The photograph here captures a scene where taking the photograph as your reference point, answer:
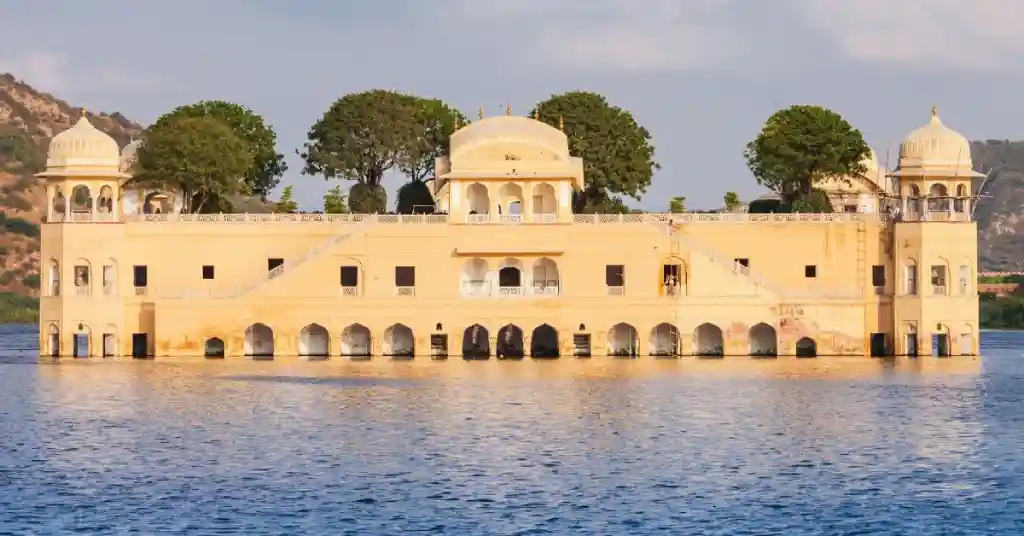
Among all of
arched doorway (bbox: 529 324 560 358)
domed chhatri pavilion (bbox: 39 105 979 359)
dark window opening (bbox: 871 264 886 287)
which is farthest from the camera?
arched doorway (bbox: 529 324 560 358)

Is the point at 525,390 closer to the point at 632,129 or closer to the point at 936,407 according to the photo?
the point at 936,407

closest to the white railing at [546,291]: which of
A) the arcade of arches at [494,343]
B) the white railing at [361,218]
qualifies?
the arcade of arches at [494,343]

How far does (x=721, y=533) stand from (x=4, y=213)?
118m

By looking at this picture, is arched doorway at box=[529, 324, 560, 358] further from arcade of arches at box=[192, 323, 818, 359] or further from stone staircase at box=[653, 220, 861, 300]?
stone staircase at box=[653, 220, 861, 300]

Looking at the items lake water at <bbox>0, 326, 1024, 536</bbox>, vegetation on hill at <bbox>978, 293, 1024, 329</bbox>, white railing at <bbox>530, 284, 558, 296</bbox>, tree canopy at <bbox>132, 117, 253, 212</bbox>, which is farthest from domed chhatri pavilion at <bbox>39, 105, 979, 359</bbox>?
vegetation on hill at <bbox>978, 293, 1024, 329</bbox>

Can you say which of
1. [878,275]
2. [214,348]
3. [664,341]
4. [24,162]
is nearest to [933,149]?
[878,275]

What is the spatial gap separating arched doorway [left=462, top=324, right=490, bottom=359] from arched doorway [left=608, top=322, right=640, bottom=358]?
4714mm

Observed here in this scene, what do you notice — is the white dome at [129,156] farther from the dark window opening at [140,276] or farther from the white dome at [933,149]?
the white dome at [933,149]

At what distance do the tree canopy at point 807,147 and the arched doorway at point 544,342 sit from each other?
40.2ft

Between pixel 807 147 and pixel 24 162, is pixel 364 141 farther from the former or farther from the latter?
pixel 24 162

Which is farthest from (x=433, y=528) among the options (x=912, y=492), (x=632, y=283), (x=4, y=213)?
(x=4, y=213)

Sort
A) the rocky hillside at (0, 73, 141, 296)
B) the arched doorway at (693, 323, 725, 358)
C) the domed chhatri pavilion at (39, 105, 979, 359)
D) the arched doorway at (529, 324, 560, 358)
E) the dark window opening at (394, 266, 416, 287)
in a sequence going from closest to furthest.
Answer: the domed chhatri pavilion at (39, 105, 979, 359)
the dark window opening at (394, 266, 416, 287)
the arched doorway at (693, 323, 725, 358)
the arched doorway at (529, 324, 560, 358)
the rocky hillside at (0, 73, 141, 296)

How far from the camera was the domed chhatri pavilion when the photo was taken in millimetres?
75875

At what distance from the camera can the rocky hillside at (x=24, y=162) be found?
452 ft
